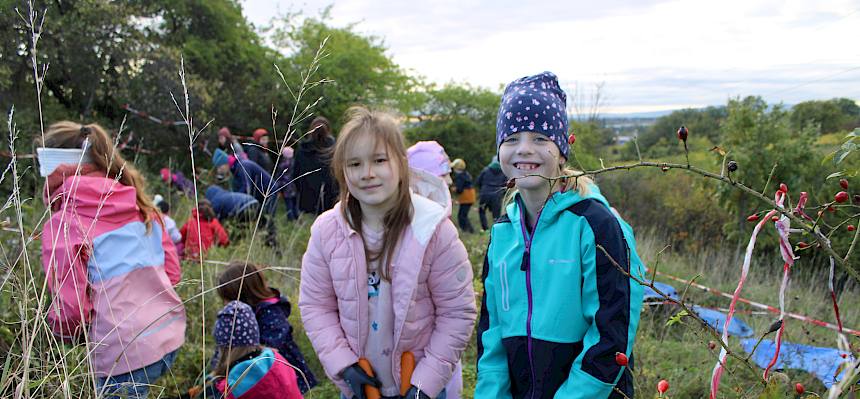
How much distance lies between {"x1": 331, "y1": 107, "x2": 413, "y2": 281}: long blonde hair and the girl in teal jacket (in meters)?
0.46

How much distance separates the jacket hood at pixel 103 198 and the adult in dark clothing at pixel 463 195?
8999mm

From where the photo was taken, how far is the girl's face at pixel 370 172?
256 cm

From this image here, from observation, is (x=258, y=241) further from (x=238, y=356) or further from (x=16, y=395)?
(x=16, y=395)

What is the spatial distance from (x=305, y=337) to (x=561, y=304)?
10.1 ft

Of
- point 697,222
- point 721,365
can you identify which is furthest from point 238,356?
point 697,222

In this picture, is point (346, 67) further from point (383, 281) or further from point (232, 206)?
point (383, 281)

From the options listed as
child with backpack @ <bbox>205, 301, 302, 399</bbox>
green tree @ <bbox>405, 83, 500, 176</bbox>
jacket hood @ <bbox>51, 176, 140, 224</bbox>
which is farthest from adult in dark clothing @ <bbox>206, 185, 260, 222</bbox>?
green tree @ <bbox>405, 83, 500, 176</bbox>

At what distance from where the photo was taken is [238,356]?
286 centimetres

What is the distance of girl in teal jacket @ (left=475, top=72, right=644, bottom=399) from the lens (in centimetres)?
192

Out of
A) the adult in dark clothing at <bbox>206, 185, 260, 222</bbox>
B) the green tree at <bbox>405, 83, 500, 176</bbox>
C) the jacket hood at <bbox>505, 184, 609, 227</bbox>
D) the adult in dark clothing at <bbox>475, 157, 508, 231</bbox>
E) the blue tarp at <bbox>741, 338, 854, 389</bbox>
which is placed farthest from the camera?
the green tree at <bbox>405, 83, 500, 176</bbox>

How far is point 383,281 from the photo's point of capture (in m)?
2.56

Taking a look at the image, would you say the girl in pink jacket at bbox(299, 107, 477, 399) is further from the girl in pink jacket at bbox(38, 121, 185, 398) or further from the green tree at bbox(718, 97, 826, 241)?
the green tree at bbox(718, 97, 826, 241)

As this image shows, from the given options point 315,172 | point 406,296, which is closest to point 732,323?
point 406,296

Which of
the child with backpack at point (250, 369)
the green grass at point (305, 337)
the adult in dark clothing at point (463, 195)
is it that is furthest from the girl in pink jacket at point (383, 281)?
the adult in dark clothing at point (463, 195)
